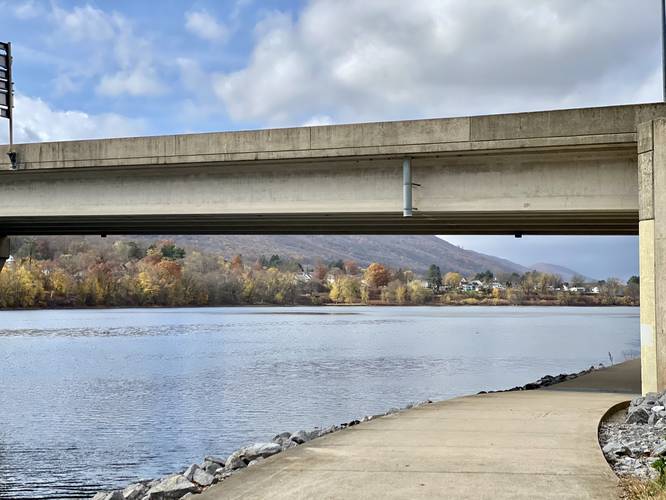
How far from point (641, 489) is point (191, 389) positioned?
2474 cm

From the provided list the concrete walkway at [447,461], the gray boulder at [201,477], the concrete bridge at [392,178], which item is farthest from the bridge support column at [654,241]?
the gray boulder at [201,477]

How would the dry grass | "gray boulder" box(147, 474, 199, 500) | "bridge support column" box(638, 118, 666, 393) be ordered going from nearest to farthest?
the dry grass < "gray boulder" box(147, 474, 199, 500) < "bridge support column" box(638, 118, 666, 393)

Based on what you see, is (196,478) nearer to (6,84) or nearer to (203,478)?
(203,478)

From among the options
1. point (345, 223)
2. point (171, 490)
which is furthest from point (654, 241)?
point (171, 490)

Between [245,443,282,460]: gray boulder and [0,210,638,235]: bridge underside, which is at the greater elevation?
[0,210,638,235]: bridge underside

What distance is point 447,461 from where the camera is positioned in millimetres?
10898

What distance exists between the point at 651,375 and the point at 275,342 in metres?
47.5

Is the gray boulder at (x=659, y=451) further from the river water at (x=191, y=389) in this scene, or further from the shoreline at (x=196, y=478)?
the river water at (x=191, y=389)

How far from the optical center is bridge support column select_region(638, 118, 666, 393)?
1795 centimetres

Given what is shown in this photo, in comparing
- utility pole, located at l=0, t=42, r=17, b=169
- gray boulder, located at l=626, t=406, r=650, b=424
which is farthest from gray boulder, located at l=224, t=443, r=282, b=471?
utility pole, located at l=0, t=42, r=17, b=169

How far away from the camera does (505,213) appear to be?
20.9m

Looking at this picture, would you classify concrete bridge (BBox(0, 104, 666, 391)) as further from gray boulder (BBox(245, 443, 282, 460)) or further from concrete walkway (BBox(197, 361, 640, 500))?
gray boulder (BBox(245, 443, 282, 460))

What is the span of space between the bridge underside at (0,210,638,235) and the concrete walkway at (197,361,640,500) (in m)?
6.83

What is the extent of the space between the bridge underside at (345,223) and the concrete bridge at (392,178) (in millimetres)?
109
